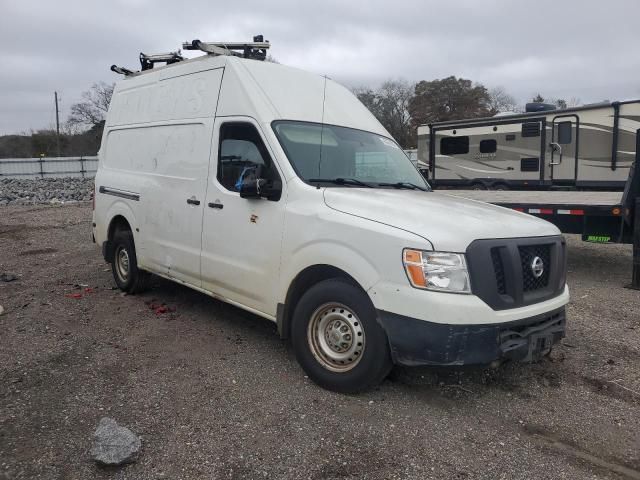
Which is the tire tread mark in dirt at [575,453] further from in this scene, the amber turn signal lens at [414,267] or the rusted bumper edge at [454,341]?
the amber turn signal lens at [414,267]

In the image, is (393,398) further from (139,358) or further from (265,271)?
(139,358)

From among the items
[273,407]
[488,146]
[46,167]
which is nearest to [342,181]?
[273,407]

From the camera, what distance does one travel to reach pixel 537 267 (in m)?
3.71

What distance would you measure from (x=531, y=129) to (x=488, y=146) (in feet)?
4.80

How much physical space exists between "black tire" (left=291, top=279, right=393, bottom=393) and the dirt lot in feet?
0.48

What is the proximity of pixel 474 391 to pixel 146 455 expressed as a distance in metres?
2.38

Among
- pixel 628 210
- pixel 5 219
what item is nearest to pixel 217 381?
pixel 628 210

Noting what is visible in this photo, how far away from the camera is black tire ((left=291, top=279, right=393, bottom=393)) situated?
3547 millimetres

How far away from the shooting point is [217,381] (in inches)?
161

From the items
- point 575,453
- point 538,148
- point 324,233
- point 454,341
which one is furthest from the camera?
point 538,148

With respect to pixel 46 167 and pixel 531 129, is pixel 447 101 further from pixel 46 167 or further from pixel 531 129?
pixel 531 129

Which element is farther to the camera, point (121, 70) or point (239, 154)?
point (121, 70)

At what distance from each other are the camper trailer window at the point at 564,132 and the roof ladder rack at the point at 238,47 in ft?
32.0

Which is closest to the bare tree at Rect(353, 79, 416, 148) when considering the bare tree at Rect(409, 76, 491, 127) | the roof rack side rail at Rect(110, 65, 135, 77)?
the bare tree at Rect(409, 76, 491, 127)
